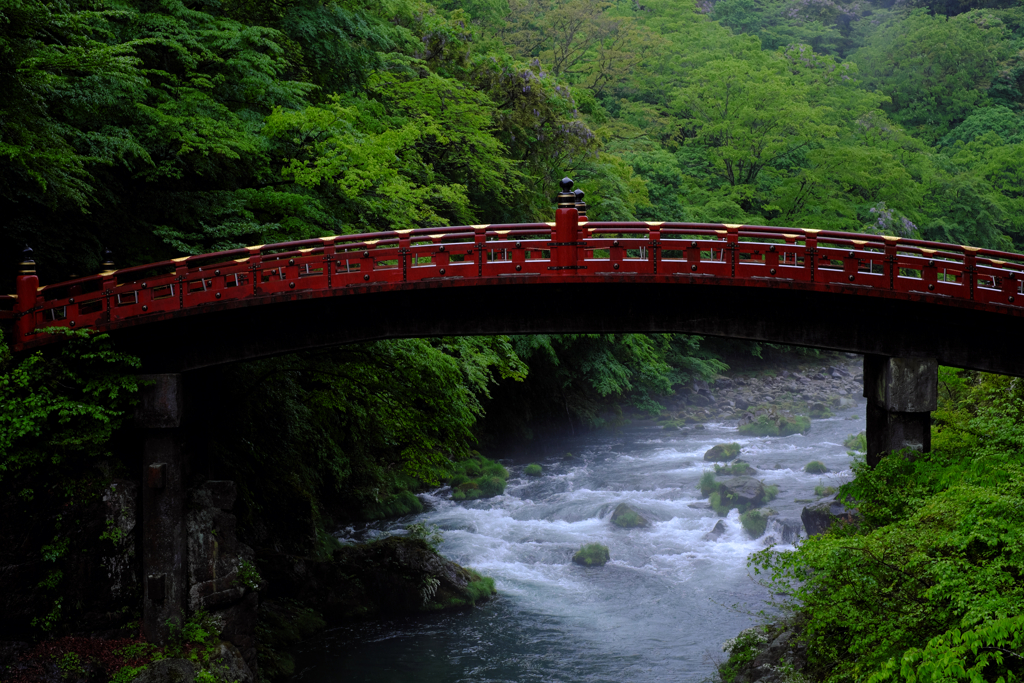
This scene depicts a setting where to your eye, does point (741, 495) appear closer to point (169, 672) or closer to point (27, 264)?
point (169, 672)

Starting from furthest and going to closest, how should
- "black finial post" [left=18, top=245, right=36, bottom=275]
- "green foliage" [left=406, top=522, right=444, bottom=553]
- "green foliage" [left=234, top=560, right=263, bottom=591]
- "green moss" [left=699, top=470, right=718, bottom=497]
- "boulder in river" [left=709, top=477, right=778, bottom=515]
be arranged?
"green moss" [left=699, top=470, right=718, bottom=497], "boulder in river" [left=709, top=477, right=778, bottom=515], "green foliage" [left=406, top=522, right=444, bottom=553], "green foliage" [left=234, top=560, right=263, bottom=591], "black finial post" [left=18, top=245, right=36, bottom=275]

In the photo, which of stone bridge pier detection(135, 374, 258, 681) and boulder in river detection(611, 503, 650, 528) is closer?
stone bridge pier detection(135, 374, 258, 681)

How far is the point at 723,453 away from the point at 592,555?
1178 cm

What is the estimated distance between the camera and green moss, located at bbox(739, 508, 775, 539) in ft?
88.8

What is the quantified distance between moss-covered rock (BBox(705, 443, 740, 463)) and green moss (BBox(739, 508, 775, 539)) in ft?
23.0

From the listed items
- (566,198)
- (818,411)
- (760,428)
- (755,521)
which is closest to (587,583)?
(755,521)

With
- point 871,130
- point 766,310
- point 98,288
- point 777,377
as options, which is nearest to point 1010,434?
point 766,310

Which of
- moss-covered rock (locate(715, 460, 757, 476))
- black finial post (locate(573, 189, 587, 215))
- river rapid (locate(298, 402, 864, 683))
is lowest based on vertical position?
river rapid (locate(298, 402, 864, 683))

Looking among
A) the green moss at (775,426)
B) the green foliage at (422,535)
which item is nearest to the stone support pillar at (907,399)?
the green foliage at (422,535)

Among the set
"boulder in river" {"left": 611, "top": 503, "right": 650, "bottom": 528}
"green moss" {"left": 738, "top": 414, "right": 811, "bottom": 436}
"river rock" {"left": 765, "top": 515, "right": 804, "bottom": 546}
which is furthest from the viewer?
"green moss" {"left": 738, "top": 414, "right": 811, "bottom": 436}

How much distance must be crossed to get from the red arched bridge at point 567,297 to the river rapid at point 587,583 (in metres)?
7.75

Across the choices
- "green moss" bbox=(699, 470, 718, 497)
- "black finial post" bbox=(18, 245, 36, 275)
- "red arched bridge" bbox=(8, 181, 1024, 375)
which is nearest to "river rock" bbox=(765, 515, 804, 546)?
"green moss" bbox=(699, 470, 718, 497)

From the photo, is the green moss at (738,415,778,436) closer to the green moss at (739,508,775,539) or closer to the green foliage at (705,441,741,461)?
the green foliage at (705,441,741,461)

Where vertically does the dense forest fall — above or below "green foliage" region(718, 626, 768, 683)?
above
